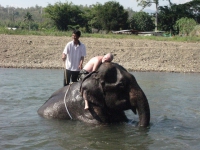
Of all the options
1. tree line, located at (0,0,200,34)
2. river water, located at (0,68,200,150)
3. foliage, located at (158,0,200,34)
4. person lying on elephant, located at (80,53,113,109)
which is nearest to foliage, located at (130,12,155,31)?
tree line, located at (0,0,200,34)

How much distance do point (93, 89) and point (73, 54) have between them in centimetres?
184

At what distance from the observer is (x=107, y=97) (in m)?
8.05

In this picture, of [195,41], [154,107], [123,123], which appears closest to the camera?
[123,123]

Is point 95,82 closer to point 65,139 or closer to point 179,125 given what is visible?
point 65,139

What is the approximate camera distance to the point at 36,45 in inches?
1012

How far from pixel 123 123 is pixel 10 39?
64.3 feet

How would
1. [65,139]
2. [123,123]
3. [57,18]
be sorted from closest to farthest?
[65,139], [123,123], [57,18]

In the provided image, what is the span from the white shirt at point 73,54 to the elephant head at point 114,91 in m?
1.52

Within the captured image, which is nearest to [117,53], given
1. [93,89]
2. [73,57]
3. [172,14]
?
[73,57]

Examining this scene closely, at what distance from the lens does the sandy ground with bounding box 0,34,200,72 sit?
22.6 meters

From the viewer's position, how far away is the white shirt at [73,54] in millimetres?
9656

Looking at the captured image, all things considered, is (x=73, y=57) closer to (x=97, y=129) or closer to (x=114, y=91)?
(x=114, y=91)

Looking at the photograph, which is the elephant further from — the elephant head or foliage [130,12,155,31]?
foliage [130,12,155,31]

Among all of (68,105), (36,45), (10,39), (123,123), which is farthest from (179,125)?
(10,39)
